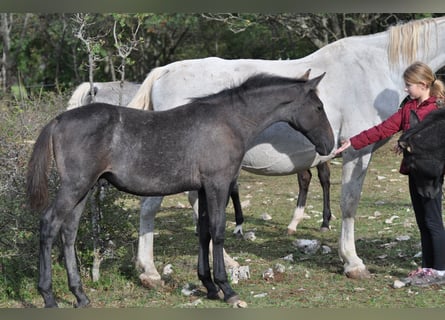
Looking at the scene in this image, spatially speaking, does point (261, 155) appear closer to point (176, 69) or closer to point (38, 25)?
point (176, 69)

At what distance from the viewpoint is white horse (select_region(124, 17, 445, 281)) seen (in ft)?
22.5

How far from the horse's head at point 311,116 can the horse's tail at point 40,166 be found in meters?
2.01

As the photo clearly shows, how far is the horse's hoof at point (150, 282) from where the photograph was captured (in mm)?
6508

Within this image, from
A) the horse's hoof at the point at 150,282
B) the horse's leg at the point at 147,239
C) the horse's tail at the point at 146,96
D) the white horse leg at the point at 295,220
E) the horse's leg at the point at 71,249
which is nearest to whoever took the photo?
the horse's leg at the point at 71,249

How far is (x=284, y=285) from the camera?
6.58m

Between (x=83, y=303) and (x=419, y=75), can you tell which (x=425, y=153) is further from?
(x=83, y=303)

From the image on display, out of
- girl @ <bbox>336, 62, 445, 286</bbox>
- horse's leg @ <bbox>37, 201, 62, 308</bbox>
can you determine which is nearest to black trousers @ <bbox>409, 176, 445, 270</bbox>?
girl @ <bbox>336, 62, 445, 286</bbox>

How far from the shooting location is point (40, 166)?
18.0 ft

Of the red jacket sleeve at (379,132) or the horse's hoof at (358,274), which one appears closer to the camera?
the red jacket sleeve at (379,132)

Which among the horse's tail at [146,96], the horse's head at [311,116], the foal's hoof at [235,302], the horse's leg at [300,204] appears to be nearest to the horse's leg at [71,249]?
the foal's hoof at [235,302]

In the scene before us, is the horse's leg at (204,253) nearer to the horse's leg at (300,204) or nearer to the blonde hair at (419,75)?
the blonde hair at (419,75)

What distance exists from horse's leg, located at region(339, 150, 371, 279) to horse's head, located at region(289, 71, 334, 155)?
779 millimetres

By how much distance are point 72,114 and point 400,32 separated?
335 cm

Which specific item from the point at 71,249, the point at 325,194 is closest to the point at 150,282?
the point at 71,249
